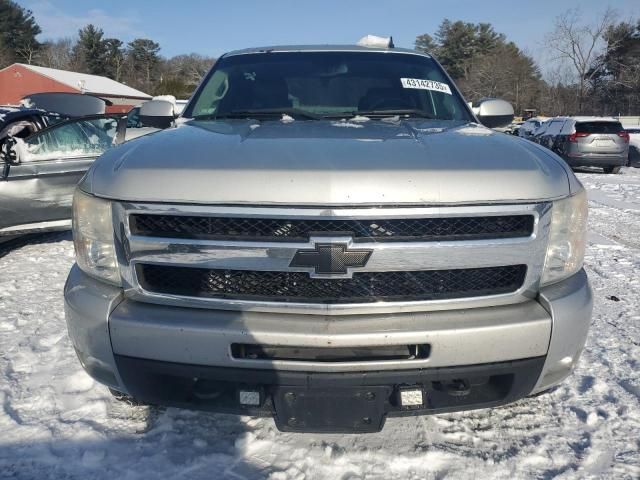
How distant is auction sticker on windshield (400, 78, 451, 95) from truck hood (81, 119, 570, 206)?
1083 millimetres

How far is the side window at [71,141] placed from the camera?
18.0 feet

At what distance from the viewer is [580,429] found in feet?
8.08

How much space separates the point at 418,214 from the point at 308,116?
121 cm

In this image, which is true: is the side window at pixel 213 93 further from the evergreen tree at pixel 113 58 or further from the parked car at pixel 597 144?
the evergreen tree at pixel 113 58

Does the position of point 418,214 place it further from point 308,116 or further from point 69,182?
point 69,182

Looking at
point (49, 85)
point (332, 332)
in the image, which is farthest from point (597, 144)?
point (49, 85)

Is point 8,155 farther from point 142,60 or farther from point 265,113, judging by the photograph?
point 142,60

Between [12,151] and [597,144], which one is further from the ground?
[12,151]

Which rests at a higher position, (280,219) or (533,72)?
(533,72)

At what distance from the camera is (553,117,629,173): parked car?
567 inches

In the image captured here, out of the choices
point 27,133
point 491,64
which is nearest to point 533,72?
point 491,64

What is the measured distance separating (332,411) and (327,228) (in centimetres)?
71

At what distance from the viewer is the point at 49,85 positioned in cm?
5028

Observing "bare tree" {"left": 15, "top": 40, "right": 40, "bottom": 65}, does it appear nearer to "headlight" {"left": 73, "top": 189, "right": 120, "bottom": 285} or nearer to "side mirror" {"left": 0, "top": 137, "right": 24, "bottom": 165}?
"side mirror" {"left": 0, "top": 137, "right": 24, "bottom": 165}
